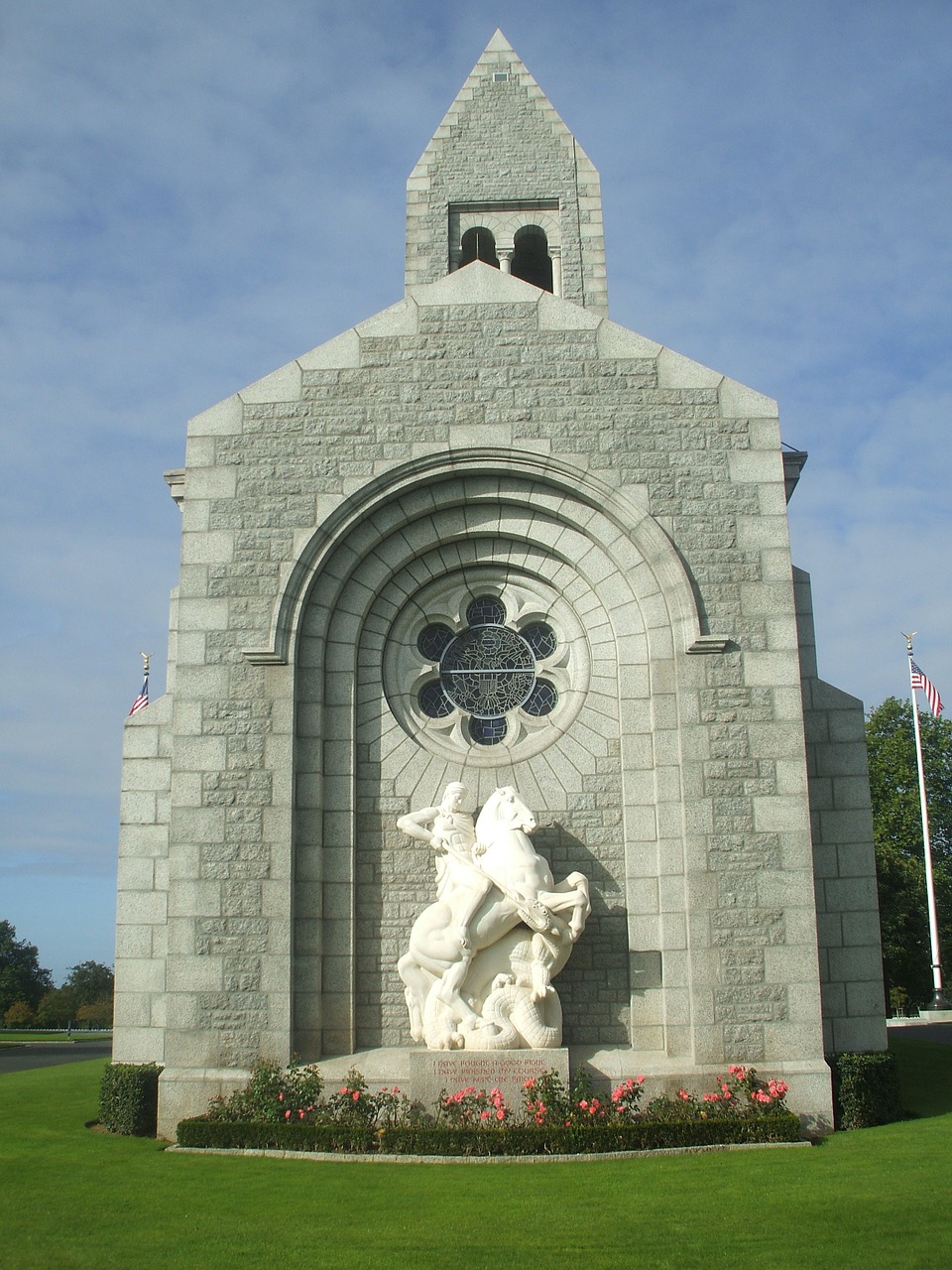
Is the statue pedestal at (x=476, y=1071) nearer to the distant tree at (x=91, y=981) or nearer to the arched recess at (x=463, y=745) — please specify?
the arched recess at (x=463, y=745)

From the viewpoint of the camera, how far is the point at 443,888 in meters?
12.6

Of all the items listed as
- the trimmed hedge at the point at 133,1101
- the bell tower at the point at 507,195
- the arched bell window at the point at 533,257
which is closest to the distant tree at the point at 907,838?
the arched bell window at the point at 533,257

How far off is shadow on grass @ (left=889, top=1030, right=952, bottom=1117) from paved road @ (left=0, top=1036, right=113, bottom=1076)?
49.0ft

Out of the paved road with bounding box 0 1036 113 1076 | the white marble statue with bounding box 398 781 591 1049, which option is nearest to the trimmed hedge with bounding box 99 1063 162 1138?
the white marble statue with bounding box 398 781 591 1049

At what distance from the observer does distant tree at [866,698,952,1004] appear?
34406mm

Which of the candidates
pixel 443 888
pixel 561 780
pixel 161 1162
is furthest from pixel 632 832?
pixel 161 1162

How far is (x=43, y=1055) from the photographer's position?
28.7 meters

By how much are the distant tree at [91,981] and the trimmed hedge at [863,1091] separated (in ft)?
219

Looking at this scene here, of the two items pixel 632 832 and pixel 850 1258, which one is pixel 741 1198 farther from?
pixel 632 832

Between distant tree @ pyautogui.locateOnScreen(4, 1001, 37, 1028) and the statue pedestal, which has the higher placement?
the statue pedestal

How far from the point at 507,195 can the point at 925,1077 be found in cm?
1610

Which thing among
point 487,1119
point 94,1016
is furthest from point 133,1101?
point 94,1016

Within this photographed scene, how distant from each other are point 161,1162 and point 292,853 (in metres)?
3.46

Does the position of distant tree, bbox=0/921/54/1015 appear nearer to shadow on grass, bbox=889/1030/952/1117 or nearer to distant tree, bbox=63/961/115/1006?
distant tree, bbox=63/961/115/1006
